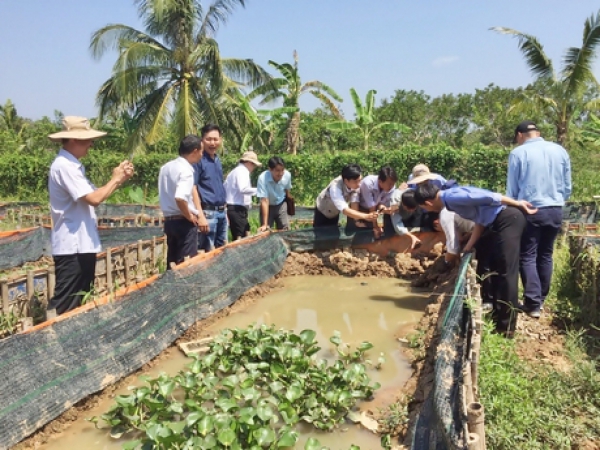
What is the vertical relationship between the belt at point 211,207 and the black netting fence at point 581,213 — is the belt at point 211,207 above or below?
above

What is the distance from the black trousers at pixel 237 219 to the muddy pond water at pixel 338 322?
88 centimetres

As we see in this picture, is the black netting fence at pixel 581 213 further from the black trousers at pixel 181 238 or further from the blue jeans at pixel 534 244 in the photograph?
the black trousers at pixel 181 238

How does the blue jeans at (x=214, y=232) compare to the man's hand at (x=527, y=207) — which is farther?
the blue jeans at (x=214, y=232)

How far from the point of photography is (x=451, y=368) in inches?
105

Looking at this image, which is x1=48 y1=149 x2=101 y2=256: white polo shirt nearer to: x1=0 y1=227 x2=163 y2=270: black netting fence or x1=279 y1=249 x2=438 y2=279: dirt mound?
x1=279 y1=249 x2=438 y2=279: dirt mound

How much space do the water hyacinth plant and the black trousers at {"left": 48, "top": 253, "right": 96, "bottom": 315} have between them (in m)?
0.84

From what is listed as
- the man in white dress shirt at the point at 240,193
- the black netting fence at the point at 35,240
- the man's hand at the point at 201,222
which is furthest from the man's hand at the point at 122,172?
the black netting fence at the point at 35,240

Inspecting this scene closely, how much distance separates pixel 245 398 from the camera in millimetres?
3119

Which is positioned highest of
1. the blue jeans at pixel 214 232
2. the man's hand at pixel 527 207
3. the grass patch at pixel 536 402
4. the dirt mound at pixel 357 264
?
the man's hand at pixel 527 207

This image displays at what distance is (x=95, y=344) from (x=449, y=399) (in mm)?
2336

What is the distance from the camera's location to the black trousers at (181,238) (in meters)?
4.82

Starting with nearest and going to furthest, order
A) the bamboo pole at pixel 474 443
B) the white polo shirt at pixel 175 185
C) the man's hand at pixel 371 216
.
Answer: the bamboo pole at pixel 474 443 → the white polo shirt at pixel 175 185 → the man's hand at pixel 371 216

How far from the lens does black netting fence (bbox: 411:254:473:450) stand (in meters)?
2.04

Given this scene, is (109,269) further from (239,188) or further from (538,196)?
(538,196)
